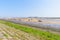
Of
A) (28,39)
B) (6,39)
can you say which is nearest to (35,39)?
(28,39)

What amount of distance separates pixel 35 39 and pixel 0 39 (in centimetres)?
348

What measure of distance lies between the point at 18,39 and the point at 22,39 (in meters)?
0.41

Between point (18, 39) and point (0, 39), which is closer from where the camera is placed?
point (0, 39)

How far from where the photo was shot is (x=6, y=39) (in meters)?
11.7

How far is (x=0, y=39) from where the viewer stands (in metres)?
11.4

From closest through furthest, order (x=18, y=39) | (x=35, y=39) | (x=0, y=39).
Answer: (x=0, y=39) → (x=18, y=39) → (x=35, y=39)

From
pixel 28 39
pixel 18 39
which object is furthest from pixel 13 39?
pixel 28 39

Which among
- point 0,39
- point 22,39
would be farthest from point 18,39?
point 0,39

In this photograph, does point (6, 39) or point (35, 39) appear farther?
point (35, 39)

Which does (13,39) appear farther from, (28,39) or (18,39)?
(28,39)

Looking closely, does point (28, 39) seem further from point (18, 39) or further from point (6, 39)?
point (6, 39)

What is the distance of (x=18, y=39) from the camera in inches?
484

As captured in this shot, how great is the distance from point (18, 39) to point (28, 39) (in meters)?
1.09

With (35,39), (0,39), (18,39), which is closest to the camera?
(0,39)
